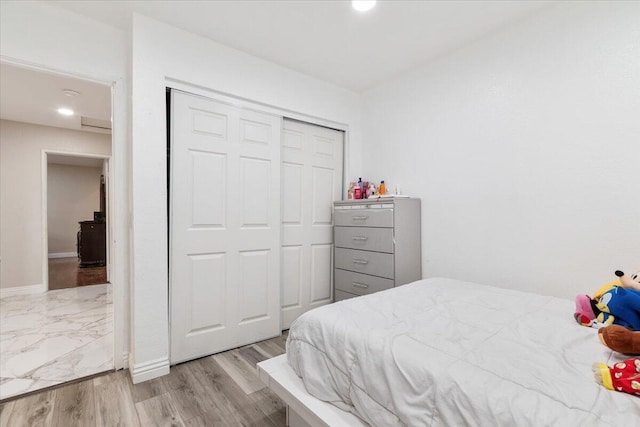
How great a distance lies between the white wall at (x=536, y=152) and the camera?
1.68 m

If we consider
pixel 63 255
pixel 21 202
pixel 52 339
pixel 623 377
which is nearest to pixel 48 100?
pixel 21 202

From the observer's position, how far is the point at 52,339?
258 cm

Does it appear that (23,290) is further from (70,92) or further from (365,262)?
(365,262)

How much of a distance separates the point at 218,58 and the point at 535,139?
7.78 feet

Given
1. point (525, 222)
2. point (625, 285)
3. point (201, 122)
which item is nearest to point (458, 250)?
point (525, 222)

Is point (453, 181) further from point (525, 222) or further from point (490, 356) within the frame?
point (490, 356)

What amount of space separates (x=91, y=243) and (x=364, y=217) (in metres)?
6.36

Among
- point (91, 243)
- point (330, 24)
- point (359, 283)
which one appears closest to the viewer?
point (330, 24)

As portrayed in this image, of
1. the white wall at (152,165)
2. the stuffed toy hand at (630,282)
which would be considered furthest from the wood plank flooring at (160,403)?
the stuffed toy hand at (630,282)

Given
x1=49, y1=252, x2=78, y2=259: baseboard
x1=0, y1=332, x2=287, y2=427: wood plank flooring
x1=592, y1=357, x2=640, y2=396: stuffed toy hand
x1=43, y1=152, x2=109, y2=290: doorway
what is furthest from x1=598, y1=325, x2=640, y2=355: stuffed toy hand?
x1=49, y1=252, x2=78, y2=259: baseboard

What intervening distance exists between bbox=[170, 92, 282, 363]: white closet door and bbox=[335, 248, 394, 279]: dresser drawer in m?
0.64

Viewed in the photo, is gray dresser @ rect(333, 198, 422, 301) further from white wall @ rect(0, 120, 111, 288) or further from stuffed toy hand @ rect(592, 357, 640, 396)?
white wall @ rect(0, 120, 111, 288)

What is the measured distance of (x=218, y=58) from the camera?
2314 mm

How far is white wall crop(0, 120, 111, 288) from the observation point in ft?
12.8
